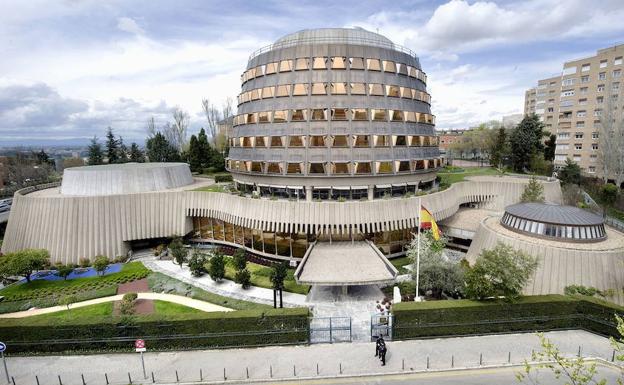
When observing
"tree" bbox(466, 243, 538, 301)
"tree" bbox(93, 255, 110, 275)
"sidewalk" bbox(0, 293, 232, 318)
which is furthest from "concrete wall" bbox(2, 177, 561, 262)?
"tree" bbox(466, 243, 538, 301)

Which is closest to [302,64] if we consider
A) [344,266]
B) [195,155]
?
[344,266]

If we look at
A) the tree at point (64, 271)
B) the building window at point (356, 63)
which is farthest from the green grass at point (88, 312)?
the building window at point (356, 63)

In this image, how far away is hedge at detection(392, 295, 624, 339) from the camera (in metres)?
22.5

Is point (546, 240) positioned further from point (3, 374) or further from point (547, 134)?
point (547, 134)

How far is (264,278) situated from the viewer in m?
33.5

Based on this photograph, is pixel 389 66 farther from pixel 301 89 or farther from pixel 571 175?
pixel 571 175

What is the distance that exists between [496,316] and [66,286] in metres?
41.5

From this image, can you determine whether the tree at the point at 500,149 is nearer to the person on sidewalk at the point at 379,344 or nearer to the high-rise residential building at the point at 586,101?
the high-rise residential building at the point at 586,101

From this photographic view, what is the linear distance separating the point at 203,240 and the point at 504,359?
1507 inches

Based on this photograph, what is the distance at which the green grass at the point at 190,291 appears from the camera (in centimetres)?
2805

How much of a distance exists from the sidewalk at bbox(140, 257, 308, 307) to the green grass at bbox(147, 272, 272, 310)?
2.15ft

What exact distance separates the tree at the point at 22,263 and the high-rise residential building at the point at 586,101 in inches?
4062

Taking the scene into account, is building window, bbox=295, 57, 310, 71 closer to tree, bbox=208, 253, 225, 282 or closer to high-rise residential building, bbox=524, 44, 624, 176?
tree, bbox=208, 253, 225, 282

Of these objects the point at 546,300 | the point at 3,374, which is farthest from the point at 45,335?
the point at 546,300
